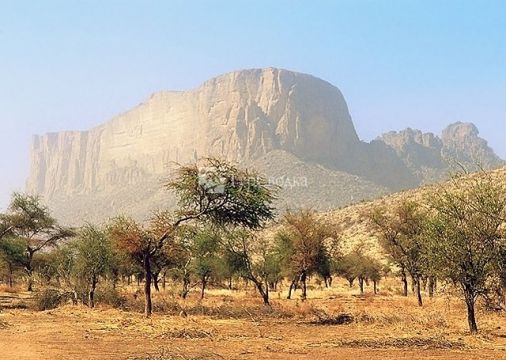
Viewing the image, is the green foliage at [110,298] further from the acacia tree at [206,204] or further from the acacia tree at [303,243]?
the acacia tree at [303,243]

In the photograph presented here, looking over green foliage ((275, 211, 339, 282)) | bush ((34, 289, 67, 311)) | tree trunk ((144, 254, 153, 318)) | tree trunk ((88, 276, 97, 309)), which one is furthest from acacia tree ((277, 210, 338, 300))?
tree trunk ((144, 254, 153, 318))

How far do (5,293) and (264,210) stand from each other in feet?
96.1

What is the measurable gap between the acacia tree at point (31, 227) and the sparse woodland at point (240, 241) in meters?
0.10

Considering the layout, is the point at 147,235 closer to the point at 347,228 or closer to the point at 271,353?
the point at 271,353

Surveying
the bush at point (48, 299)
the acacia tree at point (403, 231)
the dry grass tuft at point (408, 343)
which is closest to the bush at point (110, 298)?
the bush at point (48, 299)

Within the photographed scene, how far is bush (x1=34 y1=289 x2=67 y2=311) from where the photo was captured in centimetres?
3054

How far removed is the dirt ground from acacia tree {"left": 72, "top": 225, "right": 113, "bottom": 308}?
7.10m

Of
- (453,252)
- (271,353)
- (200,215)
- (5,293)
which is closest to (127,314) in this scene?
(200,215)

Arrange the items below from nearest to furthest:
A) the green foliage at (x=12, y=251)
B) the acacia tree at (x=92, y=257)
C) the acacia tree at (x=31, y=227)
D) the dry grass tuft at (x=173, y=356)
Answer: the dry grass tuft at (x=173, y=356) → the acacia tree at (x=92, y=257) → the green foliage at (x=12, y=251) → the acacia tree at (x=31, y=227)

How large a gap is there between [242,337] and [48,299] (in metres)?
17.2

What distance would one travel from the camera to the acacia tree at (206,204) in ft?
80.7

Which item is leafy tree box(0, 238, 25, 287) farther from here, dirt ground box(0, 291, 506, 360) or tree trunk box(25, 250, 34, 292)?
dirt ground box(0, 291, 506, 360)

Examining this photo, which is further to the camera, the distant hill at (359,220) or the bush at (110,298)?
the distant hill at (359,220)

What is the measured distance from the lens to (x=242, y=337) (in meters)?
18.4
